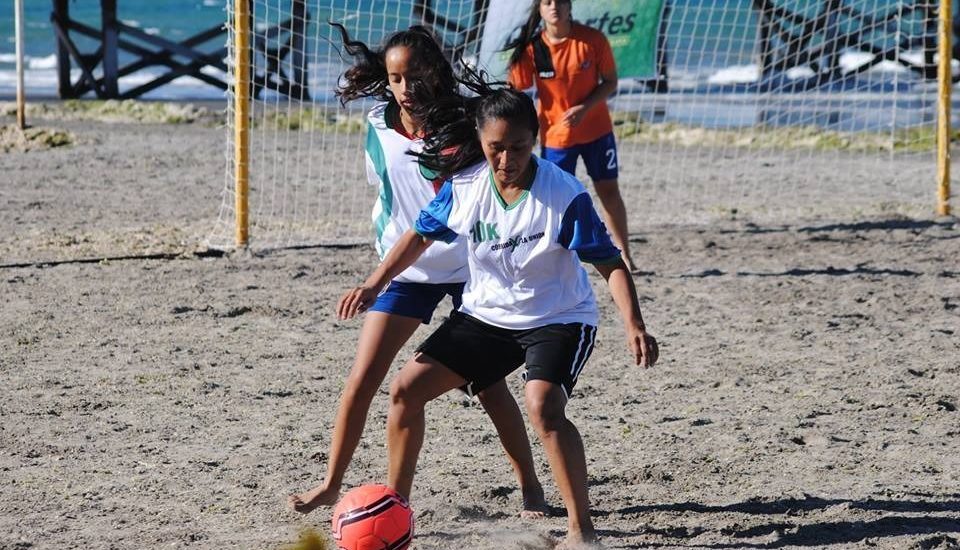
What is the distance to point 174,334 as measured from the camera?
289 inches

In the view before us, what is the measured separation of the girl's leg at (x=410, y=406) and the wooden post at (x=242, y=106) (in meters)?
5.29

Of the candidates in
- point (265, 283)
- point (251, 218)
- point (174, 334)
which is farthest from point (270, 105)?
point (174, 334)

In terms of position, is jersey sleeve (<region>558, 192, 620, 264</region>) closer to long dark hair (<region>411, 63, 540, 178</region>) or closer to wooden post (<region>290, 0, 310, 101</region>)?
long dark hair (<region>411, 63, 540, 178</region>)

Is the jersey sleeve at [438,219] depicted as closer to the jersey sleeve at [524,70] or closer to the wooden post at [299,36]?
the jersey sleeve at [524,70]

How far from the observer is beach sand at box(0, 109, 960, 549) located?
15.4 ft

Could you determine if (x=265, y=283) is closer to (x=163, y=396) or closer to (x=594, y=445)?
(x=163, y=396)

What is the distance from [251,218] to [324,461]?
5816 mm

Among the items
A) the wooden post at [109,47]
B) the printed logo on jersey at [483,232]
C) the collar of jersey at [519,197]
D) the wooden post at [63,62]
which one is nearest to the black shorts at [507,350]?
the printed logo on jersey at [483,232]

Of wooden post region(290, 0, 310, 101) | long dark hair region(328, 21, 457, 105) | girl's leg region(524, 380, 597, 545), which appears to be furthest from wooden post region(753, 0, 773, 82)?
girl's leg region(524, 380, 597, 545)

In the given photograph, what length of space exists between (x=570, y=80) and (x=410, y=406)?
4.30m

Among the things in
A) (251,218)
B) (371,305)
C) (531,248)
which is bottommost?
(251,218)

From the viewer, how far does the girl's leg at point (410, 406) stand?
14.2 feet

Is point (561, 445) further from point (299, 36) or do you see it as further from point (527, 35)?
point (299, 36)

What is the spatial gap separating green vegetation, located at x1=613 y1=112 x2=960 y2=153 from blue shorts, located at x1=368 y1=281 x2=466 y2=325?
9.89 metres
